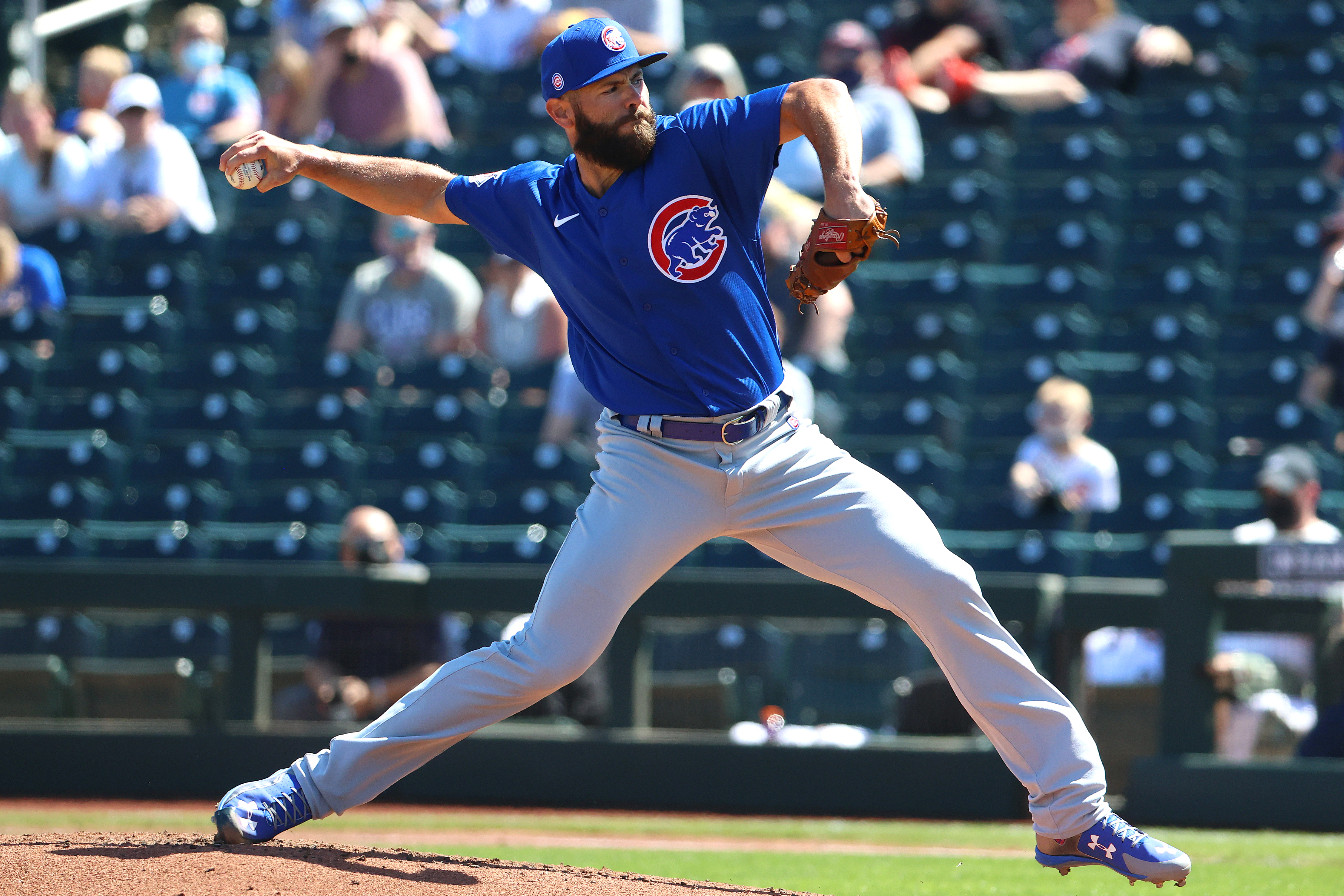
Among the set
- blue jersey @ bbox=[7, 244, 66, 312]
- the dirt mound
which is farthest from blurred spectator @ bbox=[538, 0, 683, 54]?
the dirt mound

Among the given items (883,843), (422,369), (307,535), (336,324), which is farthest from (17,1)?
(883,843)

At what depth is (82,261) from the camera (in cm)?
1008

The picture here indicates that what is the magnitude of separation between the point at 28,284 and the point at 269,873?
7.34 metres

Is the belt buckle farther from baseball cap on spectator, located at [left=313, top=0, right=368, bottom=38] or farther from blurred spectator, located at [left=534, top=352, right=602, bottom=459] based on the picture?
baseball cap on spectator, located at [left=313, top=0, right=368, bottom=38]

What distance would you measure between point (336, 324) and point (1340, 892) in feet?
21.8

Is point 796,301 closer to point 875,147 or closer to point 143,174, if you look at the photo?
point 875,147

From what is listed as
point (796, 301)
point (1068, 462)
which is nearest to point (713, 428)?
point (1068, 462)

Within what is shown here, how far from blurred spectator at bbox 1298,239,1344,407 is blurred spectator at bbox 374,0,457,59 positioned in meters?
5.76

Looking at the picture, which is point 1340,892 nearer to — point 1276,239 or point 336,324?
point 1276,239

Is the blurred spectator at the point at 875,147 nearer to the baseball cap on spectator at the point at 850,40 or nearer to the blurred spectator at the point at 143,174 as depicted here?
the baseball cap on spectator at the point at 850,40

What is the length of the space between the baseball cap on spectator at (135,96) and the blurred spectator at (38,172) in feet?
1.41

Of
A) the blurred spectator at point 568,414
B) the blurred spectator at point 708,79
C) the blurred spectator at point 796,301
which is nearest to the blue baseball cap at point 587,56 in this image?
the blurred spectator at point 796,301

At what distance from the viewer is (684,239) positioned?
135 inches

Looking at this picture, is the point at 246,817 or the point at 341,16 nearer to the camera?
the point at 246,817
